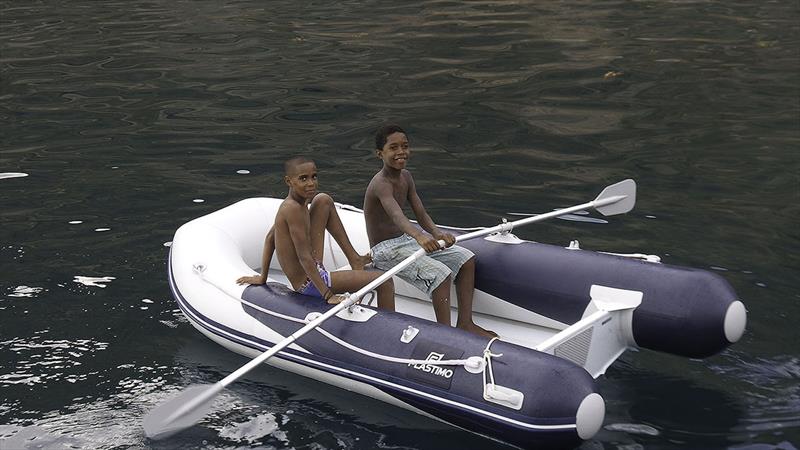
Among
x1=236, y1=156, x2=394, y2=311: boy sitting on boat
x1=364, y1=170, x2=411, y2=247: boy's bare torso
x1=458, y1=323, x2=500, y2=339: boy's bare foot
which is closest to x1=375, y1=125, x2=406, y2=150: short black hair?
x1=364, y1=170, x2=411, y2=247: boy's bare torso

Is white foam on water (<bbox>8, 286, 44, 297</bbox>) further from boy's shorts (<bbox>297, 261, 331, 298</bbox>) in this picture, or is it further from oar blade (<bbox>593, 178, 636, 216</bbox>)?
oar blade (<bbox>593, 178, 636, 216</bbox>)

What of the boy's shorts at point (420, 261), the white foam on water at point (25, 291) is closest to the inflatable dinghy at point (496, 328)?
the boy's shorts at point (420, 261)

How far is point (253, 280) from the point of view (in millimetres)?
6641

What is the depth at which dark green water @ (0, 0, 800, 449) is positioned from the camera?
6.09 metres

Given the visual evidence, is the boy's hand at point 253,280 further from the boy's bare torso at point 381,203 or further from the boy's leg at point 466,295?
the boy's leg at point 466,295

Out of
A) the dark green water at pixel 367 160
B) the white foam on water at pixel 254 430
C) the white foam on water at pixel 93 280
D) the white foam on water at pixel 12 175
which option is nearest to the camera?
the white foam on water at pixel 254 430

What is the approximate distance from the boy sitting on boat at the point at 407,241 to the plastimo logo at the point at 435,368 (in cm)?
82

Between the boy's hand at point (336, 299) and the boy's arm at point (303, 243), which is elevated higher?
the boy's arm at point (303, 243)

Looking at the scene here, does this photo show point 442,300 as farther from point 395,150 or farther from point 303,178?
point 303,178

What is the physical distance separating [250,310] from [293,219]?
1.99 feet

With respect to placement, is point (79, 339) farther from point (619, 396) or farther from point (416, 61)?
point (416, 61)

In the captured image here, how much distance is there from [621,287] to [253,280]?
215 cm

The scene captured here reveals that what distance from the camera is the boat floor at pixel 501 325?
6547 mm

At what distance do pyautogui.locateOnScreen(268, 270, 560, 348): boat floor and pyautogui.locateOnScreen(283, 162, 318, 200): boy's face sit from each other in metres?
1.13
